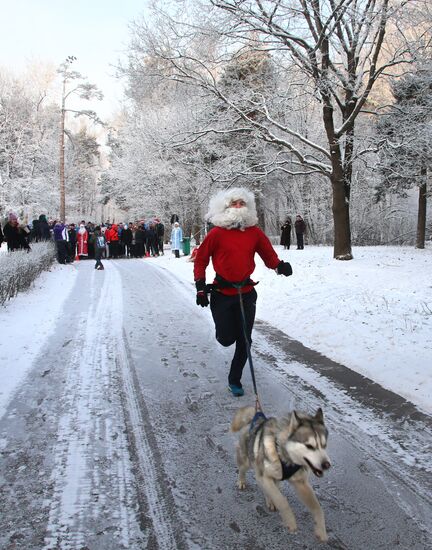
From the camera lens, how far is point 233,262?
174 inches

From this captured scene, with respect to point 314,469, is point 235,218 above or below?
above

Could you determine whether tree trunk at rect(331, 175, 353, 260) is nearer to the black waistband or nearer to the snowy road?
the snowy road

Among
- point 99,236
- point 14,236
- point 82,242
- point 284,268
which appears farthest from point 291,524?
point 82,242

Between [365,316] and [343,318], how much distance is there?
385 mm

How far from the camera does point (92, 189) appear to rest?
2589 inches

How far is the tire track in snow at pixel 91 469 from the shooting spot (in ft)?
8.28

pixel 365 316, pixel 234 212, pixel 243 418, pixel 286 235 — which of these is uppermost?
pixel 286 235

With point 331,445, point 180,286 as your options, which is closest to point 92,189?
point 180,286

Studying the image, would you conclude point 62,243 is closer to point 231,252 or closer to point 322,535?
point 231,252

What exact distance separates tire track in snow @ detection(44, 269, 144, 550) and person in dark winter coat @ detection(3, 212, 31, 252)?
966 centimetres

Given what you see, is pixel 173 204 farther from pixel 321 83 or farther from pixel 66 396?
pixel 66 396

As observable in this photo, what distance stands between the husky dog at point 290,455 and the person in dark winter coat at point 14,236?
42.5ft

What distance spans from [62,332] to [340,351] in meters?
4.33

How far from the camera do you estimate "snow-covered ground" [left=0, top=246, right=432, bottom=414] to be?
5.27m
